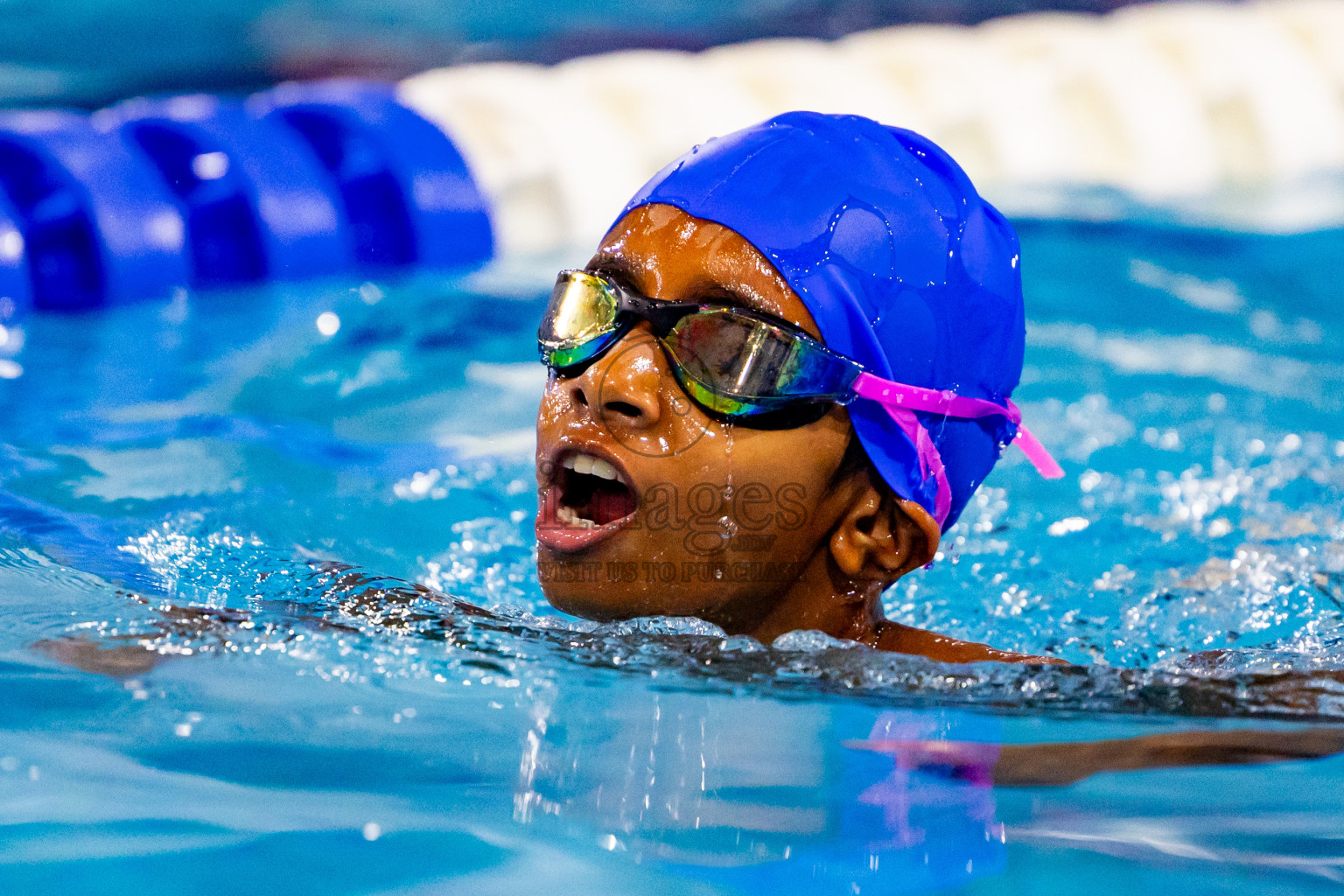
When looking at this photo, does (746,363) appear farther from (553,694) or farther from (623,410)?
(553,694)

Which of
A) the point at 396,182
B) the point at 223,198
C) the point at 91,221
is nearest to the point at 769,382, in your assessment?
the point at 91,221

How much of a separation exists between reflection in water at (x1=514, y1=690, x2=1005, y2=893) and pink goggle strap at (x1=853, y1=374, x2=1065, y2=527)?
48 cm

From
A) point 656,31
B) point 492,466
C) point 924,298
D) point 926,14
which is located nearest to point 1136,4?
point 926,14

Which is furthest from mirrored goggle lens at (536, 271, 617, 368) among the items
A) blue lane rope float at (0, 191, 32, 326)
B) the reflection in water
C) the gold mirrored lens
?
blue lane rope float at (0, 191, 32, 326)

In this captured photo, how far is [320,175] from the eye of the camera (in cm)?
556

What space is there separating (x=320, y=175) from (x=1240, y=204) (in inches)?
163

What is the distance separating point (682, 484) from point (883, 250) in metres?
0.46

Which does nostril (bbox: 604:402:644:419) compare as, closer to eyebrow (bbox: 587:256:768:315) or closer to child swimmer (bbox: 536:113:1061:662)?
child swimmer (bbox: 536:113:1061:662)

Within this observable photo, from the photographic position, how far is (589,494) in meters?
2.12

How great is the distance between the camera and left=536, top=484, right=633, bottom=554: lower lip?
6.52ft

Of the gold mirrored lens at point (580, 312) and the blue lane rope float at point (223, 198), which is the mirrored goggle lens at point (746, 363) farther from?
A: the blue lane rope float at point (223, 198)

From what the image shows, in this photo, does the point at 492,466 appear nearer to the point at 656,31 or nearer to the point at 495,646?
the point at 495,646

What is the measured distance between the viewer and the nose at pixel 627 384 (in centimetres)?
200

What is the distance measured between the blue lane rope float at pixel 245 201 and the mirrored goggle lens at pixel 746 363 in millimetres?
3680
